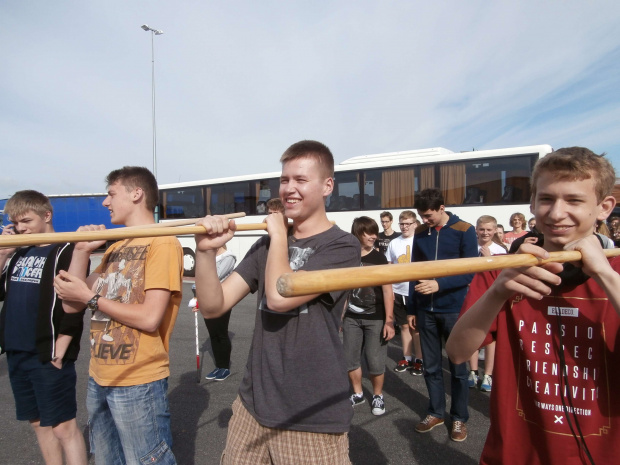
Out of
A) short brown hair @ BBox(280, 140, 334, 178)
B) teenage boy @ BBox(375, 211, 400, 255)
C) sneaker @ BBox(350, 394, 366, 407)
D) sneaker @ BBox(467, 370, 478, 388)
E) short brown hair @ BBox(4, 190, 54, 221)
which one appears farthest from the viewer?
teenage boy @ BBox(375, 211, 400, 255)

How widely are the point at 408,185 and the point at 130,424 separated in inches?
375

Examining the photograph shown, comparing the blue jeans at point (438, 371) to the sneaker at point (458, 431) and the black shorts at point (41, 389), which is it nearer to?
the sneaker at point (458, 431)

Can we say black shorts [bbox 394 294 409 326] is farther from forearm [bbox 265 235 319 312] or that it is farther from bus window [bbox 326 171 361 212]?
bus window [bbox 326 171 361 212]

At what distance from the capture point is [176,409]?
12.9 feet

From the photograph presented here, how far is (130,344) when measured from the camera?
6.76 ft

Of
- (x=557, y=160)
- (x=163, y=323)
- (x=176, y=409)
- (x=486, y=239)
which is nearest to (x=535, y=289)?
(x=557, y=160)

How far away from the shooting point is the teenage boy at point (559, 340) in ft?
4.06

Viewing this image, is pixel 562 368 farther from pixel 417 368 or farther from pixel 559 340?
pixel 417 368

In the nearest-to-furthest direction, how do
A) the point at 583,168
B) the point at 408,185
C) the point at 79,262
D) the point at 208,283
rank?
1. the point at 583,168
2. the point at 208,283
3. the point at 79,262
4. the point at 408,185

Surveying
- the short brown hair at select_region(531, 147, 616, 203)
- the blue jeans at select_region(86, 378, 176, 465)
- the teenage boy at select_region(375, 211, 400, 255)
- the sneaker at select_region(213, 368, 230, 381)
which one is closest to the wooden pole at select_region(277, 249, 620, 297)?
the short brown hair at select_region(531, 147, 616, 203)

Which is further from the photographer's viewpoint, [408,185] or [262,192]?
[262,192]

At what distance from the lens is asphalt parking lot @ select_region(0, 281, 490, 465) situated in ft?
10.3

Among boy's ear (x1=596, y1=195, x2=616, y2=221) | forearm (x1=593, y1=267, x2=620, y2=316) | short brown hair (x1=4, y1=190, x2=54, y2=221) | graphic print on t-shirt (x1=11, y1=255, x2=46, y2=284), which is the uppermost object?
short brown hair (x1=4, y1=190, x2=54, y2=221)

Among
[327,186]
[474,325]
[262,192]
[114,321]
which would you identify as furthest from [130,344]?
[262,192]
